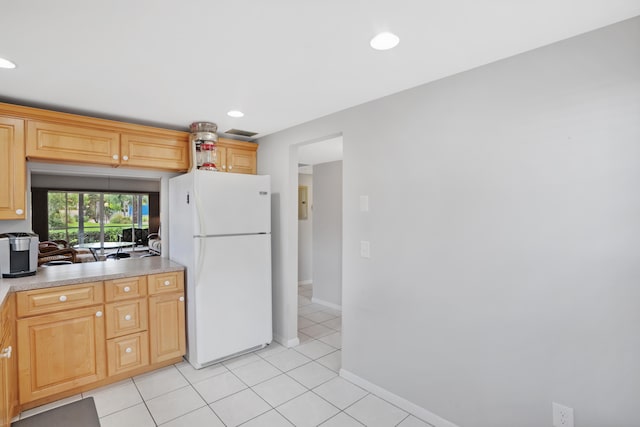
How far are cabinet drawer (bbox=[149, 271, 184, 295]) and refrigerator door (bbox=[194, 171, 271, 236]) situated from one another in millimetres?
463

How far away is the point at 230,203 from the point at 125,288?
3.52ft

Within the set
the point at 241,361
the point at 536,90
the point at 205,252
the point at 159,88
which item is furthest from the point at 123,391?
the point at 536,90

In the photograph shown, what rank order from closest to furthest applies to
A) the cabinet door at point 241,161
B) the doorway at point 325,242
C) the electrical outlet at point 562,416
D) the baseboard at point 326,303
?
the electrical outlet at point 562,416
the cabinet door at point 241,161
the doorway at point 325,242
the baseboard at point 326,303

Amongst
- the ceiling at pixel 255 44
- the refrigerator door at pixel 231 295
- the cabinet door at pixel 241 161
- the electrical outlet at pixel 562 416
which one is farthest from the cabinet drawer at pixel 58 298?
the electrical outlet at pixel 562 416

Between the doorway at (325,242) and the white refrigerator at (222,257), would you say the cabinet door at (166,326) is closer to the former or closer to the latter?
the white refrigerator at (222,257)

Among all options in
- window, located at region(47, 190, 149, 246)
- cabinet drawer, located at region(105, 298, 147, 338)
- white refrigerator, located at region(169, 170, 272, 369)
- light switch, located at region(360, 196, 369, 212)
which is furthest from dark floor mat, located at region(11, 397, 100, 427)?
light switch, located at region(360, 196, 369, 212)

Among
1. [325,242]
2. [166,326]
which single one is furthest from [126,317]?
[325,242]

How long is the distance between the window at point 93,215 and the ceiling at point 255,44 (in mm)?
881

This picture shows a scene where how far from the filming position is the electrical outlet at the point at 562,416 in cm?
154

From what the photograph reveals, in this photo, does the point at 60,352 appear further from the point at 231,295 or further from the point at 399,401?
the point at 399,401

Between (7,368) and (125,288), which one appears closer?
(7,368)

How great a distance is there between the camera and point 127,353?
255 centimetres

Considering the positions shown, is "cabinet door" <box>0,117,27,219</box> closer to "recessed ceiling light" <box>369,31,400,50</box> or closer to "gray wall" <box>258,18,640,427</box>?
"gray wall" <box>258,18,640,427</box>

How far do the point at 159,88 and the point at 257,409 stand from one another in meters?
2.30
